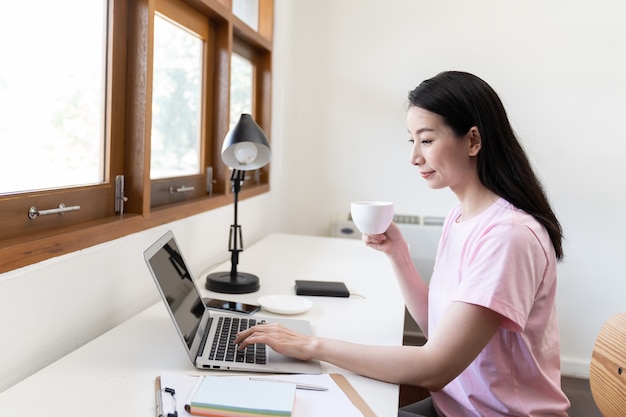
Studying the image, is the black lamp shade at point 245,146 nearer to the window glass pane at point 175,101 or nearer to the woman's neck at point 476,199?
the window glass pane at point 175,101

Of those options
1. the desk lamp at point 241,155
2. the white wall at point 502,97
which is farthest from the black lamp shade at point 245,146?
the white wall at point 502,97

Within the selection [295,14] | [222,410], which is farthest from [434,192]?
[222,410]

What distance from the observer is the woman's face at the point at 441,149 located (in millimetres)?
1190

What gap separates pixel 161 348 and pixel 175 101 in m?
1.04

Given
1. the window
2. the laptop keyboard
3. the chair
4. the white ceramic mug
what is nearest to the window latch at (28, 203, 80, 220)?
the window

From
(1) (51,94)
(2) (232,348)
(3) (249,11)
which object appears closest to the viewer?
(2) (232,348)

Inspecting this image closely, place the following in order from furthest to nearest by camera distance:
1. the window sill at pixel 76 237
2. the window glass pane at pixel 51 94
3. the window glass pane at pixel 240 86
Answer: the window glass pane at pixel 240 86
the window glass pane at pixel 51 94
the window sill at pixel 76 237

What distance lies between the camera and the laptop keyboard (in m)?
1.08

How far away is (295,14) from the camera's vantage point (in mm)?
3158

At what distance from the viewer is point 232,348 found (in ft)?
3.72

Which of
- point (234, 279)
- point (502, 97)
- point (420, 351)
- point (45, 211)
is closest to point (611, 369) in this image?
point (420, 351)

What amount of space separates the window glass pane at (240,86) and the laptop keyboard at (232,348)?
1378mm

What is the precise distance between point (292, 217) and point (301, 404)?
7.80ft

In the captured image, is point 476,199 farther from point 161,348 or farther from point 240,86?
point 240,86
